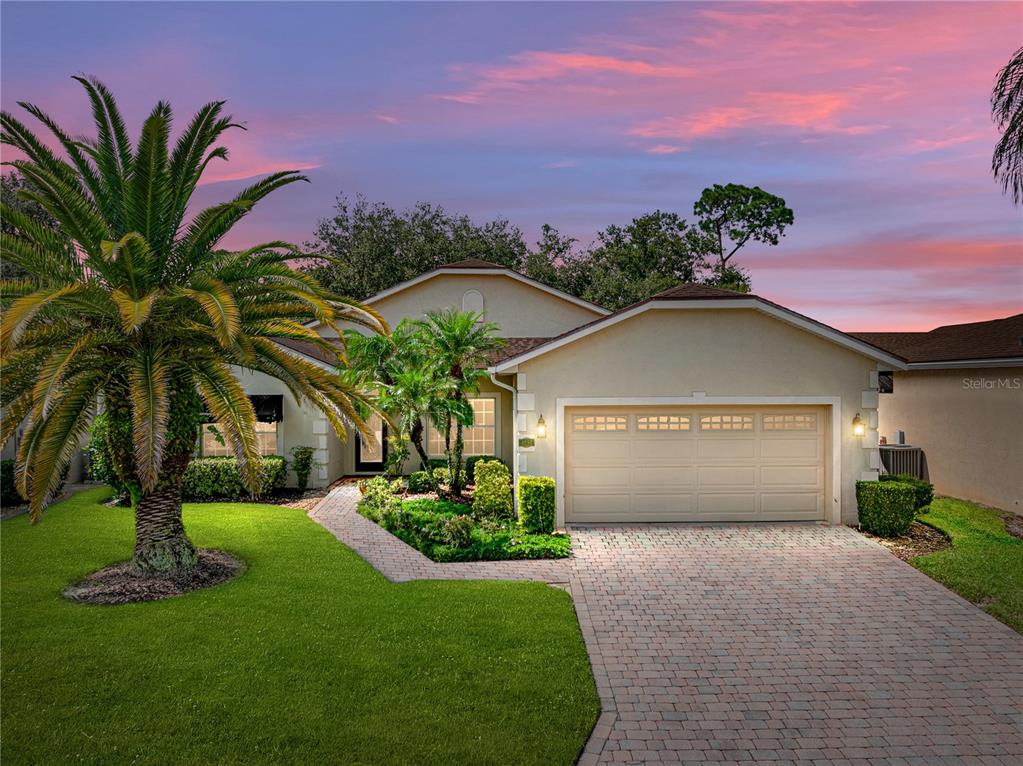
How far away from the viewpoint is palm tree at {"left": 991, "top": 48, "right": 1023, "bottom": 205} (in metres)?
9.07

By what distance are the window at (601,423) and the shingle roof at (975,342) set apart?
21.1 feet

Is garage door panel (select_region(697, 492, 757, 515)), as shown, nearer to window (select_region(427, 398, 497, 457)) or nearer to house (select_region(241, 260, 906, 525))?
house (select_region(241, 260, 906, 525))

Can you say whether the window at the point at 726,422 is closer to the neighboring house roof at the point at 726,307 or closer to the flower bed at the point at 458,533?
the neighboring house roof at the point at 726,307

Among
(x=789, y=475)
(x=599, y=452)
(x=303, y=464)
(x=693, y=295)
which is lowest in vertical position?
(x=303, y=464)

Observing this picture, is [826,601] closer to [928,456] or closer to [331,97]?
[928,456]

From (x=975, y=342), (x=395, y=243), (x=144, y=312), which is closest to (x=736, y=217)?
(x=395, y=243)

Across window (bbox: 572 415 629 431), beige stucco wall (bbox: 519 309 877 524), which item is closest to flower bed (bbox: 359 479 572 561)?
beige stucco wall (bbox: 519 309 877 524)

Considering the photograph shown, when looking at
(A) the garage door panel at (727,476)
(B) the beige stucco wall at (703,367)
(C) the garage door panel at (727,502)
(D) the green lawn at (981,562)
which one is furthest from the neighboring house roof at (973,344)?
(C) the garage door panel at (727,502)

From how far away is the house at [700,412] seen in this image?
13266mm

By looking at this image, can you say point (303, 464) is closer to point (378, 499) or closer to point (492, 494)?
point (378, 499)

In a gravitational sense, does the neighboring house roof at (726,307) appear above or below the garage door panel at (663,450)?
above

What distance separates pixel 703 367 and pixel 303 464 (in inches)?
404

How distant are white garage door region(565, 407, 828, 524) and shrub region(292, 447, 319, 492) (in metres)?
7.41

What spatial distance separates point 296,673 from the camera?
6.76 m
